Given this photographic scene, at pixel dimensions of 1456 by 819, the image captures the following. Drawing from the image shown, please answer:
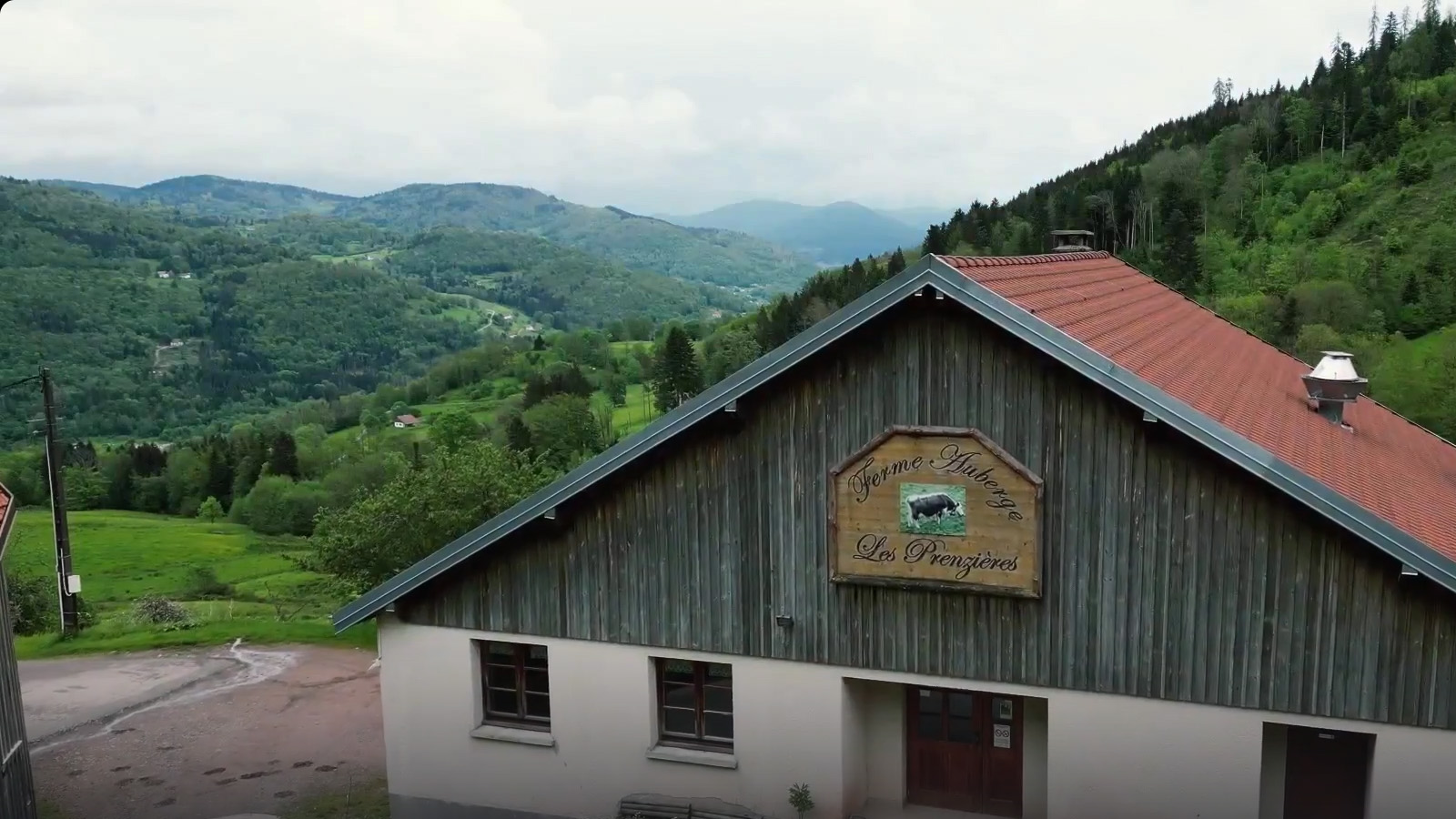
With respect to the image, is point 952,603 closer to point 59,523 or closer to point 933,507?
point 933,507

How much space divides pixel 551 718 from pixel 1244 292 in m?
70.4

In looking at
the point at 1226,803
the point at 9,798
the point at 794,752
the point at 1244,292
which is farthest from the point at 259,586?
the point at 1244,292

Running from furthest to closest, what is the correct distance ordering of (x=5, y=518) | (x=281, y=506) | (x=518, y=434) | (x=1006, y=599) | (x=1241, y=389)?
1. (x=281, y=506)
2. (x=518, y=434)
3. (x=1241, y=389)
4. (x=5, y=518)
5. (x=1006, y=599)

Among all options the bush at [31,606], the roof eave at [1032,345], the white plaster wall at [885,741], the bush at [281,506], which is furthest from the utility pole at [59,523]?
the bush at [281,506]

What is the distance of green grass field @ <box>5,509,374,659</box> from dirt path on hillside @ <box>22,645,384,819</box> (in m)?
2.60

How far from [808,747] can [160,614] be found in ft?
75.9

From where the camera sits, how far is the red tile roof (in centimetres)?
1190

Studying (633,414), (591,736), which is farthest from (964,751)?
(633,414)

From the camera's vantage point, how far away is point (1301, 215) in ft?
297

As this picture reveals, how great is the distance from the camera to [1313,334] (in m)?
47.4

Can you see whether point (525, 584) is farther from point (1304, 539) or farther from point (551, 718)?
point (1304, 539)

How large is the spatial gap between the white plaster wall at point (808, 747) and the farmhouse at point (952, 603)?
1.2 inches

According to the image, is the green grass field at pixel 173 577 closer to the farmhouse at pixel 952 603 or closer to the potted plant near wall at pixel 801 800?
the farmhouse at pixel 952 603

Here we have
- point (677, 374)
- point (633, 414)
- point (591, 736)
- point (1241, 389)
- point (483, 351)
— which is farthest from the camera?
point (483, 351)
